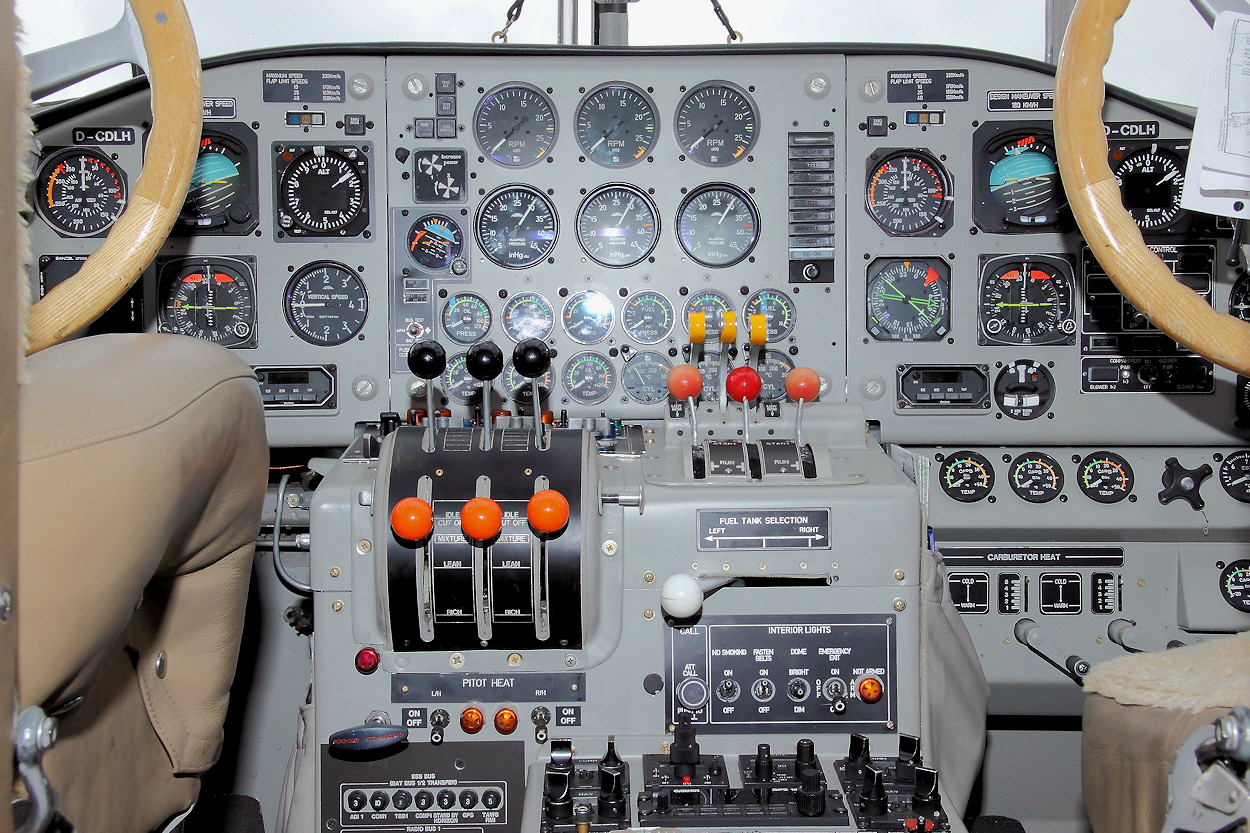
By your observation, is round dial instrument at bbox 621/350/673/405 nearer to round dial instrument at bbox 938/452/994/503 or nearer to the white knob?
round dial instrument at bbox 938/452/994/503

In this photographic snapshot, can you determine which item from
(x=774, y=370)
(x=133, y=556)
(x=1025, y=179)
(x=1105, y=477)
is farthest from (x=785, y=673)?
(x=1025, y=179)

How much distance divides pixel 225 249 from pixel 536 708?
1808 mm

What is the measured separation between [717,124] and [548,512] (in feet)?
5.41

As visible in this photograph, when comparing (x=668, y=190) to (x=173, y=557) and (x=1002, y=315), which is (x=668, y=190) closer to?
(x=1002, y=315)

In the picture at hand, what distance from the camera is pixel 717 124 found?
2.89 metres

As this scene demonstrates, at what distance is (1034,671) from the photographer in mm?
2934

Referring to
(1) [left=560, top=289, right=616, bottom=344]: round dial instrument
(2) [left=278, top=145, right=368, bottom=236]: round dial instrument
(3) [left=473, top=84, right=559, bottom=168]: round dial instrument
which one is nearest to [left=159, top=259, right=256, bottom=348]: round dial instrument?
(2) [left=278, top=145, right=368, bottom=236]: round dial instrument

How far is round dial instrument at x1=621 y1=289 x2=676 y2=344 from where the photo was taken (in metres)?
2.91

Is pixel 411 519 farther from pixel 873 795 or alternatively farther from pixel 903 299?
pixel 903 299

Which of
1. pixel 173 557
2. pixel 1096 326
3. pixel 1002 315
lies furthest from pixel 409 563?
pixel 1096 326

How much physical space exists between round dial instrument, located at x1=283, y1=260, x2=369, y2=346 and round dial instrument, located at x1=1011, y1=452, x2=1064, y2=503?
2005mm

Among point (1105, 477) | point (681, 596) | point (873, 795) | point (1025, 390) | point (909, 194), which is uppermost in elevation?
point (909, 194)

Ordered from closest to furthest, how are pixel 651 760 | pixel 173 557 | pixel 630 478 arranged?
pixel 173 557 < pixel 651 760 < pixel 630 478

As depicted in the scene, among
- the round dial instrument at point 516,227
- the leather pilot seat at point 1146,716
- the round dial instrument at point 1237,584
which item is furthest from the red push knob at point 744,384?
the round dial instrument at point 1237,584
